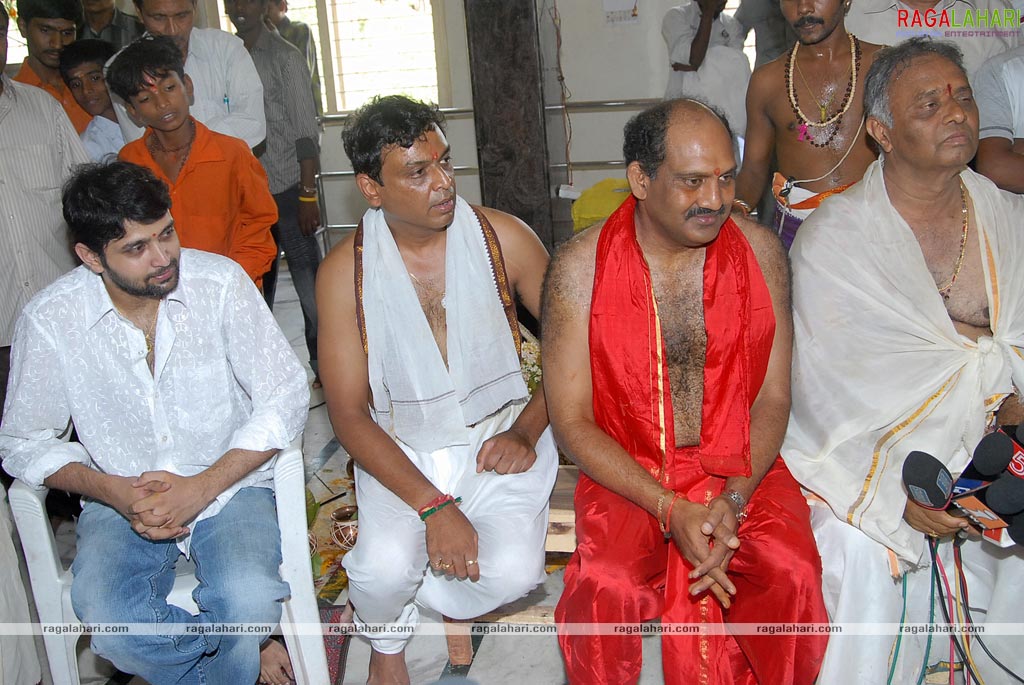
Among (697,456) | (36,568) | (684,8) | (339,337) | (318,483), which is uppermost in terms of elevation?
(684,8)

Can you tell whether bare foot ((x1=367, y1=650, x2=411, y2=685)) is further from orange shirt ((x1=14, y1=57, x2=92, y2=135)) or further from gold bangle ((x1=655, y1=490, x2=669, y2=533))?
orange shirt ((x1=14, y1=57, x2=92, y2=135))

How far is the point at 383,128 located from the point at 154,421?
119 centimetres

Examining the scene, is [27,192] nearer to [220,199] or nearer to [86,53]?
[220,199]

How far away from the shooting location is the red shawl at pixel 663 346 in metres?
2.86

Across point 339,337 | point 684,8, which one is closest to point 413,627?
point 339,337

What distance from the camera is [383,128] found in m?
3.12

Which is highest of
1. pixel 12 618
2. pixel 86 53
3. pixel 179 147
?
pixel 86 53

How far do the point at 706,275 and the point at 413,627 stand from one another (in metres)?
1.48

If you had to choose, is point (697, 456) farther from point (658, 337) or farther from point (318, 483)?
point (318, 483)

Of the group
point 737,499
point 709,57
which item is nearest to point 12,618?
point 737,499

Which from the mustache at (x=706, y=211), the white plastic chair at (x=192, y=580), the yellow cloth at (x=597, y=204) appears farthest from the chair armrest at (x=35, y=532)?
the yellow cloth at (x=597, y=204)

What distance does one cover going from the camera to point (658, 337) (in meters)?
2.89

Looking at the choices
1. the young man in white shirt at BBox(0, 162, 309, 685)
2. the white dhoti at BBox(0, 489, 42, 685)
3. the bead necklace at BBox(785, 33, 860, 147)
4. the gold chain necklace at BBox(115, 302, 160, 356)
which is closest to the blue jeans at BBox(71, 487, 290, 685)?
the young man in white shirt at BBox(0, 162, 309, 685)

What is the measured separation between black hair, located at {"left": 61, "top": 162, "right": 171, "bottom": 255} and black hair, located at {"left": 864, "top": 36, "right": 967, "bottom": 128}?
Answer: 2.28m
